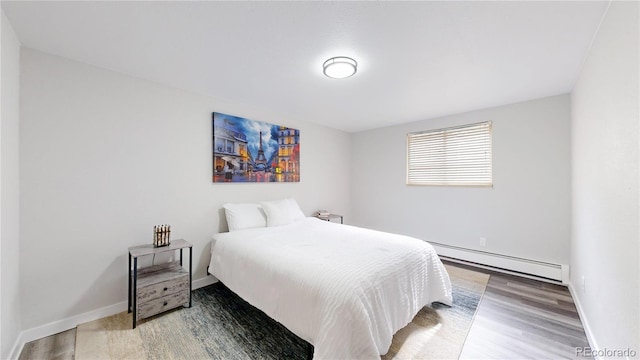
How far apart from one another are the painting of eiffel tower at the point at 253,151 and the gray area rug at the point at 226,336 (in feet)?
5.06

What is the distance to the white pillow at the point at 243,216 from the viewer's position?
9.61 feet

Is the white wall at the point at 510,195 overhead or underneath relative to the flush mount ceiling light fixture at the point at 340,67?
underneath

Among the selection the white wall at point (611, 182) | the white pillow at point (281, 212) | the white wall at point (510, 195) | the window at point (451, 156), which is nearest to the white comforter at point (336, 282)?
the white pillow at point (281, 212)

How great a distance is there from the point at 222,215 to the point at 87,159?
4.61ft

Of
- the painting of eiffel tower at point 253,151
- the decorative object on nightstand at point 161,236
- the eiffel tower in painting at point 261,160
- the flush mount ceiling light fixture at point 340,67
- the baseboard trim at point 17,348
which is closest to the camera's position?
the baseboard trim at point 17,348

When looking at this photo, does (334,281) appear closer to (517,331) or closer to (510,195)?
(517,331)

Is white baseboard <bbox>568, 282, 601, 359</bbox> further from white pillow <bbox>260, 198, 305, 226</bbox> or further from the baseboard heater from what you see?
white pillow <bbox>260, 198, 305, 226</bbox>

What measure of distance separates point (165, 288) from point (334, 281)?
5.50ft

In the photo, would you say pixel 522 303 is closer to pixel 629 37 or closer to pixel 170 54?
pixel 629 37

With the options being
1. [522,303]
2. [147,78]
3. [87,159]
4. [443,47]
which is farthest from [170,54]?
[522,303]

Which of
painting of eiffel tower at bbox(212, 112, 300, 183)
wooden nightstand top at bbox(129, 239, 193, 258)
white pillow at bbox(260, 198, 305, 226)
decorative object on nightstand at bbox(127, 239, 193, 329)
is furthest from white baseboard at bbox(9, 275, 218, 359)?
white pillow at bbox(260, 198, 305, 226)

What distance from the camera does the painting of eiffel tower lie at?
9.91 ft

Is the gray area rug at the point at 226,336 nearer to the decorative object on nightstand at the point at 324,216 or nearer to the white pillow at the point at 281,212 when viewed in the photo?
the white pillow at the point at 281,212

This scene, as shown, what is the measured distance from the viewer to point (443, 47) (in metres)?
1.84
